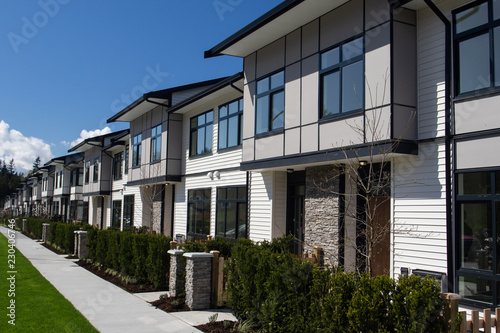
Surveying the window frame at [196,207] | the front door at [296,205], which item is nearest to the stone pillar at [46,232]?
the window frame at [196,207]

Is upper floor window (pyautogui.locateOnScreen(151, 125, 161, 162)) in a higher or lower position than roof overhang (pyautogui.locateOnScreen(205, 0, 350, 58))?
lower

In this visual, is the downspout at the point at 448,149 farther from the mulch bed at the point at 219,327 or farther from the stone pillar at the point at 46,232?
the stone pillar at the point at 46,232

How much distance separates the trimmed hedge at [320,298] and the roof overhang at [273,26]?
6.38 meters

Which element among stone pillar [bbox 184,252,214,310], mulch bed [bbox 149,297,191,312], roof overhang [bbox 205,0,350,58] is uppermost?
roof overhang [bbox 205,0,350,58]

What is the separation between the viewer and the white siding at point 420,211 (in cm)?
884

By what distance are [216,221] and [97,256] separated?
15.7ft

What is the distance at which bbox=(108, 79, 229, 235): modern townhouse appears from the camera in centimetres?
2153

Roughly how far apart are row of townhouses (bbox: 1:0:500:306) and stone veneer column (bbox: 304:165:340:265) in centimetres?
5

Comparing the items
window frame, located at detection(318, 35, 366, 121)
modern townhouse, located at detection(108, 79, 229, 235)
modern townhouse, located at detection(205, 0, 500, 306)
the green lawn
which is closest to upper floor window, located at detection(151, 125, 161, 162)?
modern townhouse, located at detection(108, 79, 229, 235)

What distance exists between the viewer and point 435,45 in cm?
923

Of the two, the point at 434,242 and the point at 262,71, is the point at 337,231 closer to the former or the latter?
the point at 434,242

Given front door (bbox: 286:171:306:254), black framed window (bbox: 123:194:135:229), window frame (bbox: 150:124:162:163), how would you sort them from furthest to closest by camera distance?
black framed window (bbox: 123:194:135:229)
window frame (bbox: 150:124:162:163)
front door (bbox: 286:171:306:254)

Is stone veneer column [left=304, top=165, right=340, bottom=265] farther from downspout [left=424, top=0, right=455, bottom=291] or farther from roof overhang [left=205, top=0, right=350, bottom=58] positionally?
roof overhang [left=205, top=0, right=350, bottom=58]

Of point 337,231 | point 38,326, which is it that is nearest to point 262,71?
point 337,231
